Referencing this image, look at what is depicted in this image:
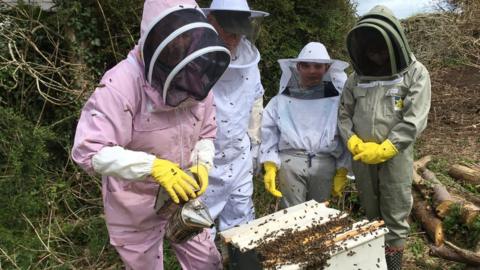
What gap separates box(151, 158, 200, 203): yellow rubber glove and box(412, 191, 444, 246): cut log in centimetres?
266

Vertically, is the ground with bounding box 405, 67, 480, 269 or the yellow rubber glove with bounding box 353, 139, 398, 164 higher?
the yellow rubber glove with bounding box 353, 139, 398, 164

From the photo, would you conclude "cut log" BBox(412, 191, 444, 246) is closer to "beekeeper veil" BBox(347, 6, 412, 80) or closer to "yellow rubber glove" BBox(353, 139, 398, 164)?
"yellow rubber glove" BBox(353, 139, 398, 164)

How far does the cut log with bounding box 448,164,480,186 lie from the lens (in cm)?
530

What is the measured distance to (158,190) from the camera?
94.0 inches

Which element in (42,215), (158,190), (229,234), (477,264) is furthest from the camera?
(42,215)

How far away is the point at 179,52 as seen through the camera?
2199 mm

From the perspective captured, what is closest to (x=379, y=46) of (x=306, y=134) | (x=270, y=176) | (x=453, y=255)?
(x=306, y=134)

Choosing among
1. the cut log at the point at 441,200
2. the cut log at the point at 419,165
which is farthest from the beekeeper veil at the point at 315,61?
the cut log at the point at 419,165

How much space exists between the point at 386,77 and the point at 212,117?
1220 millimetres

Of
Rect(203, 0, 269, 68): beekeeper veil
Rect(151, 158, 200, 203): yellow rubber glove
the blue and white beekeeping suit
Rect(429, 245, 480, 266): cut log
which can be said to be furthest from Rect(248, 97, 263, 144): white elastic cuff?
Rect(429, 245, 480, 266): cut log

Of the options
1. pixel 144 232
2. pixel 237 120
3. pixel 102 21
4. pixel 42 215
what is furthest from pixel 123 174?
pixel 102 21

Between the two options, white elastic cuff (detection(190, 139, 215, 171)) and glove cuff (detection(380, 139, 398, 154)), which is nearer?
white elastic cuff (detection(190, 139, 215, 171))

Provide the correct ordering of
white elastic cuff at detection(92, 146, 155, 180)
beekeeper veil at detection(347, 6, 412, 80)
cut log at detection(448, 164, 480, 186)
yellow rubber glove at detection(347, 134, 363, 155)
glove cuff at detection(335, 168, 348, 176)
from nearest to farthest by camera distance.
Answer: white elastic cuff at detection(92, 146, 155, 180), beekeeper veil at detection(347, 6, 412, 80), yellow rubber glove at detection(347, 134, 363, 155), glove cuff at detection(335, 168, 348, 176), cut log at detection(448, 164, 480, 186)

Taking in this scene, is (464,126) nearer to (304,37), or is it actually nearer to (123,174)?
(304,37)
